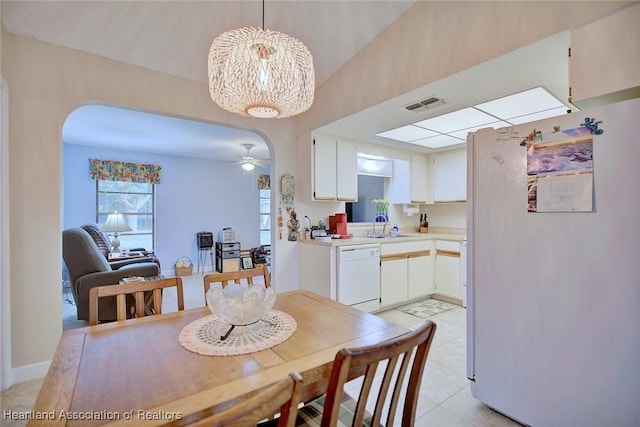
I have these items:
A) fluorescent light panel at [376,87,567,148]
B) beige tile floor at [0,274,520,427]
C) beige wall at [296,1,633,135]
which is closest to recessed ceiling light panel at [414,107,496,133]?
fluorescent light panel at [376,87,567,148]

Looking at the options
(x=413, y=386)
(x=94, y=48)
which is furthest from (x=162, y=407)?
(x=94, y=48)

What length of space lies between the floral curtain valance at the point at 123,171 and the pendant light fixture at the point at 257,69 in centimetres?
472

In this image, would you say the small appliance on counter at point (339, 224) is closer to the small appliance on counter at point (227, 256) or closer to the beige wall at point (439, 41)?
the beige wall at point (439, 41)

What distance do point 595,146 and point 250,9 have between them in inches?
89.8

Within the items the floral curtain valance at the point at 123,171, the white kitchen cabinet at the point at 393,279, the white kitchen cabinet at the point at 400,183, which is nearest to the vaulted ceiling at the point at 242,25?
the white kitchen cabinet at the point at 400,183

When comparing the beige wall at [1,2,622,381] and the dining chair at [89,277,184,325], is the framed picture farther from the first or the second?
A: the dining chair at [89,277,184,325]

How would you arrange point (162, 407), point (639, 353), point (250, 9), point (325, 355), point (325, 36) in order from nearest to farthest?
point (162, 407) < point (325, 355) < point (639, 353) < point (250, 9) < point (325, 36)

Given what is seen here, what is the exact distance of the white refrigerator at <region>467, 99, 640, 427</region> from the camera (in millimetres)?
1305

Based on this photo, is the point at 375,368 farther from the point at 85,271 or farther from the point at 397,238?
the point at 85,271

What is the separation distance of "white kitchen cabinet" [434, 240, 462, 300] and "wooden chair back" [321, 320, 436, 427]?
10.1 feet

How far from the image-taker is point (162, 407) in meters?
0.79

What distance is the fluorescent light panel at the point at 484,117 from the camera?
2.42 meters

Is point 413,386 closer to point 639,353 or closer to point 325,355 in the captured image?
point 325,355

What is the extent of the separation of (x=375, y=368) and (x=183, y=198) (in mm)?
Result: 6070
